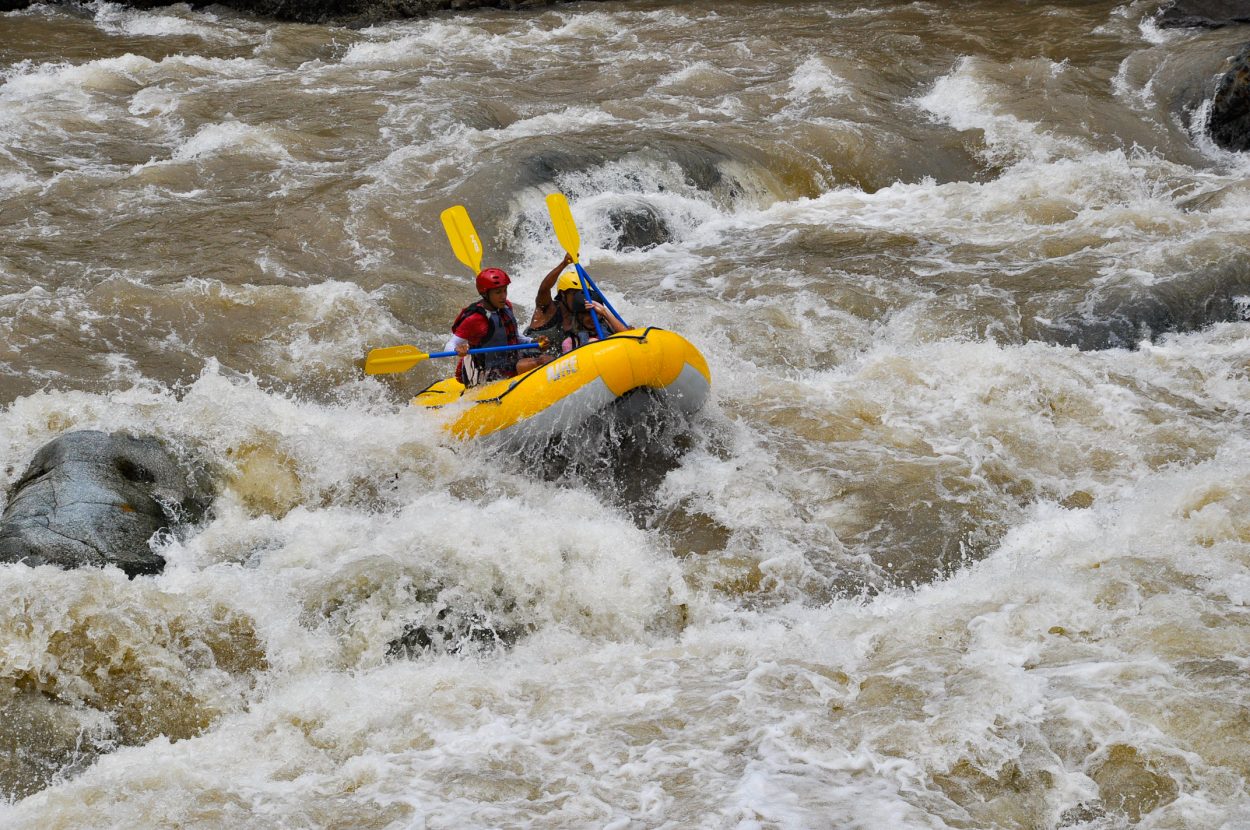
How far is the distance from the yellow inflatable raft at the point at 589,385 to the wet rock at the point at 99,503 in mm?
1500

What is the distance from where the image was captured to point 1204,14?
523 inches

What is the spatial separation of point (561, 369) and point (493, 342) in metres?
0.82

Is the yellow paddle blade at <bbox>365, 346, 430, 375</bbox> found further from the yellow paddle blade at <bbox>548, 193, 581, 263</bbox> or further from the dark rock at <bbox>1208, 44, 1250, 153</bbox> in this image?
the dark rock at <bbox>1208, 44, 1250, 153</bbox>

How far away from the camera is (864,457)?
6168 millimetres

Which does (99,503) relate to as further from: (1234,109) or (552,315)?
(1234,109)

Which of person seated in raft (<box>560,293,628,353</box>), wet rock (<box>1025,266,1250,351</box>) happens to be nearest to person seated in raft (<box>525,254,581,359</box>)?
person seated in raft (<box>560,293,628,353</box>)

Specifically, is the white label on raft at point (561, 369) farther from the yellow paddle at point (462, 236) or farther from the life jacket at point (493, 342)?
the yellow paddle at point (462, 236)

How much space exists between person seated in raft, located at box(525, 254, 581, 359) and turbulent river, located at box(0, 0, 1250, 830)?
869 millimetres

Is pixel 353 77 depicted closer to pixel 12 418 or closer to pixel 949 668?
pixel 12 418

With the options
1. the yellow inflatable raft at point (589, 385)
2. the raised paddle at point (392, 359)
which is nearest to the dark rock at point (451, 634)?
the yellow inflatable raft at point (589, 385)

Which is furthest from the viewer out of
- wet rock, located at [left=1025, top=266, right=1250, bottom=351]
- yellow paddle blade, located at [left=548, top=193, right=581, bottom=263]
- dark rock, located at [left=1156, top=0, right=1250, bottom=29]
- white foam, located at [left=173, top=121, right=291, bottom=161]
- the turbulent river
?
dark rock, located at [left=1156, top=0, right=1250, bottom=29]

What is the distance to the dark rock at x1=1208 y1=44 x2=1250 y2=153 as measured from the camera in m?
10.3

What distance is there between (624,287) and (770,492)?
2.94m

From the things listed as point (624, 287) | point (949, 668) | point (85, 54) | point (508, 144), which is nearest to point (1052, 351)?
point (624, 287)
